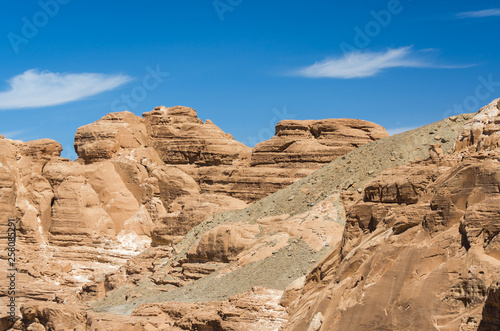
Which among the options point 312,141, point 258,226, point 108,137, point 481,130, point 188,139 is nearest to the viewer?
point 481,130

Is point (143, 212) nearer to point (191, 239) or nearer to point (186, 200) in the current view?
point (186, 200)

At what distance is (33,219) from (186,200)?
1313 centimetres

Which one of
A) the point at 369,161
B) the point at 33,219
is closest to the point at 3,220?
the point at 33,219

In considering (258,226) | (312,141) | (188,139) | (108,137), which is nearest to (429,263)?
(258,226)

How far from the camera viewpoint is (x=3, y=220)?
54.4 meters

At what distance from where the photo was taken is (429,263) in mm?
14539

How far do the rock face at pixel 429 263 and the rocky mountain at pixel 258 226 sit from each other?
4 centimetres

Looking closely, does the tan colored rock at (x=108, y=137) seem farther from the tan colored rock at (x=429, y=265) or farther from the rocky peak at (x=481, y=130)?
the tan colored rock at (x=429, y=265)

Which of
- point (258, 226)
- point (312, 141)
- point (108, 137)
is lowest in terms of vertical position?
point (258, 226)

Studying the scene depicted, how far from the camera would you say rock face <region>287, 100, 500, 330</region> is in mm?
13047

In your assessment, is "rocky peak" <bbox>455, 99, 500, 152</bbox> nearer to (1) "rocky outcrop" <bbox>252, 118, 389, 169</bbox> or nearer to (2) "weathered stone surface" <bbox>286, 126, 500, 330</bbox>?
(2) "weathered stone surface" <bbox>286, 126, 500, 330</bbox>

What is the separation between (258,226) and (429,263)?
22.1 metres

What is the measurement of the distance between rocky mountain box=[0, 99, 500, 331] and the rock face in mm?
36

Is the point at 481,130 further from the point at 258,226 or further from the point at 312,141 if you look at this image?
the point at 312,141
